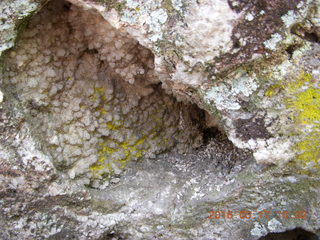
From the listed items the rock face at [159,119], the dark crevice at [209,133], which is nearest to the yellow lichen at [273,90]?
the rock face at [159,119]

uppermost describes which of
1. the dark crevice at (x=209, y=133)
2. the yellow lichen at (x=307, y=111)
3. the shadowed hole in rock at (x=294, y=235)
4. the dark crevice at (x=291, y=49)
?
the dark crevice at (x=291, y=49)

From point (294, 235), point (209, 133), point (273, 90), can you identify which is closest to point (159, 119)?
point (209, 133)

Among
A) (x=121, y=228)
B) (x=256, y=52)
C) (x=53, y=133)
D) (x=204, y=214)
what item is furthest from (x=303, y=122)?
(x=53, y=133)

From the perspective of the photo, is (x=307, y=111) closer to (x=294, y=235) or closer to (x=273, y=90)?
(x=273, y=90)

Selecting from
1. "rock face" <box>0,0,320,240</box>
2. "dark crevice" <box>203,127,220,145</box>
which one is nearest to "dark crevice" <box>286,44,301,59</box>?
"rock face" <box>0,0,320,240</box>

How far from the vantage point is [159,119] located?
145cm

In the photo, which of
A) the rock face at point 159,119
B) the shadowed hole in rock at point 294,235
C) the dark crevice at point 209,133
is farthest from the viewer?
the dark crevice at point 209,133

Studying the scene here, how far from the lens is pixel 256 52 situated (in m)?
1.04

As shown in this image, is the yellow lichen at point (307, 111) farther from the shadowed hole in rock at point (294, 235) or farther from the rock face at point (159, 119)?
the shadowed hole in rock at point (294, 235)

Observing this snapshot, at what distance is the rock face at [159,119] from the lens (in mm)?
1048

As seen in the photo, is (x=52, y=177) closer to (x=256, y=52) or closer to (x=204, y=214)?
(x=204, y=214)

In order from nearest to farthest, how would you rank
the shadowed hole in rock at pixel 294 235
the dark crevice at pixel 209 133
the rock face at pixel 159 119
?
the rock face at pixel 159 119 → the shadowed hole in rock at pixel 294 235 → the dark crevice at pixel 209 133

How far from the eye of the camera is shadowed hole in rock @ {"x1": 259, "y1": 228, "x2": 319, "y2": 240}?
1.20 m

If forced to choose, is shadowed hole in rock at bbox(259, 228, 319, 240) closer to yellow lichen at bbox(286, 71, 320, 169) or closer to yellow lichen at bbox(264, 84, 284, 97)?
yellow lichen at bbox(286, 71, 320, 169)
